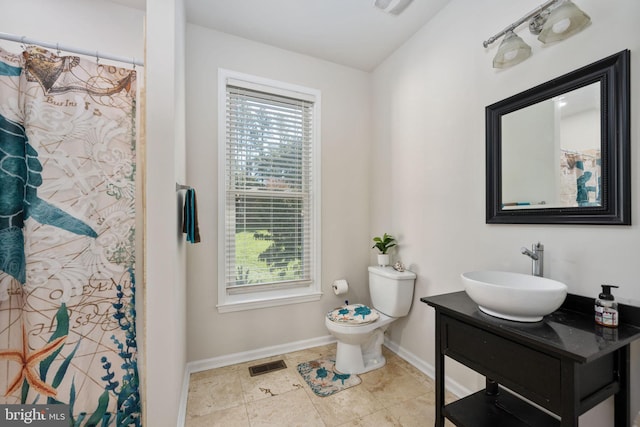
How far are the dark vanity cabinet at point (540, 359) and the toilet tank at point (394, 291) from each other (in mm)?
→ 667

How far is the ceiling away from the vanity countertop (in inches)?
78.7

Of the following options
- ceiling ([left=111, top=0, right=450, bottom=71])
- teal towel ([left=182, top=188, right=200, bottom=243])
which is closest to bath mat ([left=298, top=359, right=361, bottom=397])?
teal towel ([left=182, top=188, right=200, bottom=243])

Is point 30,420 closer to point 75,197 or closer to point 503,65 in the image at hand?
point 75,197

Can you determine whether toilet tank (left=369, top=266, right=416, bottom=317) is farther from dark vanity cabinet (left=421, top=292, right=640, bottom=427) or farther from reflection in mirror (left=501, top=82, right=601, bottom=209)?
reflection in mirror (left=501, top=82, right=601, bottom=209)

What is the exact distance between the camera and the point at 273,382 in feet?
6.39

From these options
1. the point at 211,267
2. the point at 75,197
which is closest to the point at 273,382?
the point at 211,267

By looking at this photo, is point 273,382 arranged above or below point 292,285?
below

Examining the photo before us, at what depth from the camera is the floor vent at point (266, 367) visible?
207 cm

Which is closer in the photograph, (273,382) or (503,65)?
(503,65)

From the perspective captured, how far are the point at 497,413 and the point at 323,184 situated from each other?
1.91m

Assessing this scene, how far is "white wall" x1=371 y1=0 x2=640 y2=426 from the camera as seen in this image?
114 cm

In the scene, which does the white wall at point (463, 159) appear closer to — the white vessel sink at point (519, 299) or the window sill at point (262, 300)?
the white vessel sink at point (519, 299)

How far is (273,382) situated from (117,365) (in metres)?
0.99

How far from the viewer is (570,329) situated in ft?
3.48
